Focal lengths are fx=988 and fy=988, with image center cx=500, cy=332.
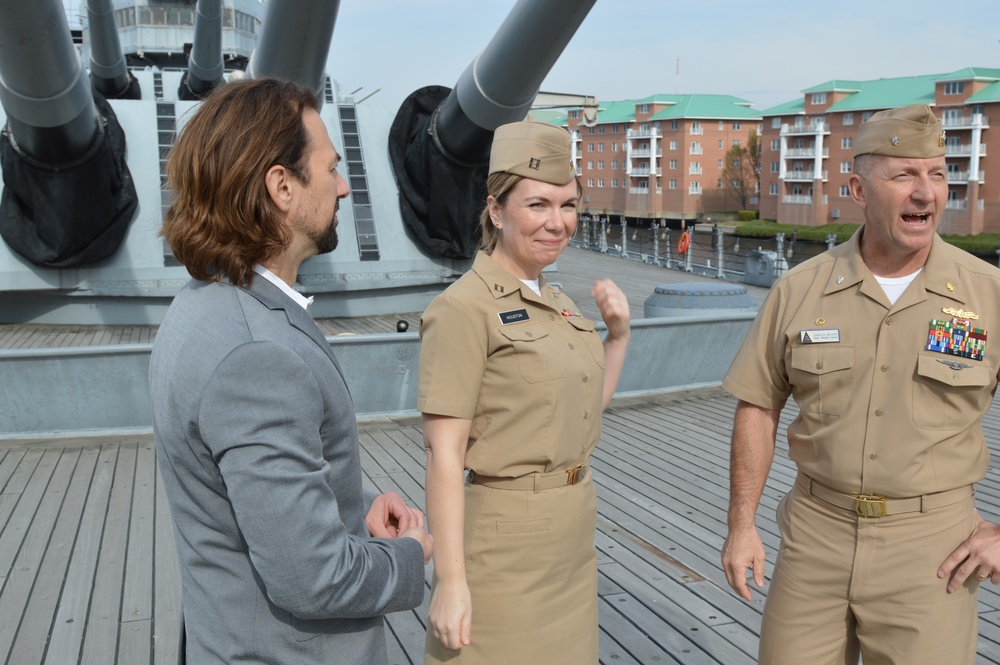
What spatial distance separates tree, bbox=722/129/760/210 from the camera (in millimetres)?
58781

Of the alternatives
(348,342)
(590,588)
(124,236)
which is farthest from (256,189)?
(124,236)

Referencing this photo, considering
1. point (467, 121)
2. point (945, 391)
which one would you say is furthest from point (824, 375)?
point (467, 121)

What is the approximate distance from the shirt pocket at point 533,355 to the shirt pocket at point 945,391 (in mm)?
667

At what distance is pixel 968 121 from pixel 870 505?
1764 inches

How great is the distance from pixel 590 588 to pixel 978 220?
42628 millimetres

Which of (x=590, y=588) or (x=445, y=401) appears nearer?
(x=445, y=401)

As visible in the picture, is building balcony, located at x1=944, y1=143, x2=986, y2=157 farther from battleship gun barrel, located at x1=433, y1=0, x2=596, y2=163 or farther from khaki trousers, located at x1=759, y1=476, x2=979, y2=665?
khaki trousers, located at x1=759, y1=476, x2=979, y2=665

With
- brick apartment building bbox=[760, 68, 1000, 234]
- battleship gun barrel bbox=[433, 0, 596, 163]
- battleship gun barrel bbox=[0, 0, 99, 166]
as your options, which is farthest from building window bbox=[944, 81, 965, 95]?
battleship gun barrel bbox=[0, 0, 99, 166]

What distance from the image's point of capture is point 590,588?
74.0 inches

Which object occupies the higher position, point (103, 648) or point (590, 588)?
point (590, 588)

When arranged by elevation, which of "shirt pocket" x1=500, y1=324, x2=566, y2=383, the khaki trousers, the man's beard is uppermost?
the man's beard

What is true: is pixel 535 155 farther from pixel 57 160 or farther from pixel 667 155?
pixel 667 155

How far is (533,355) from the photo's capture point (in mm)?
1800

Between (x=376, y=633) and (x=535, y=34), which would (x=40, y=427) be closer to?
(x=535, y=34)
